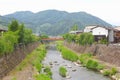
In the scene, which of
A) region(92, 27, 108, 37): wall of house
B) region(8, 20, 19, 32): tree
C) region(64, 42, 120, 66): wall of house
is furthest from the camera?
region(92, 27, 108, 37): wall of house

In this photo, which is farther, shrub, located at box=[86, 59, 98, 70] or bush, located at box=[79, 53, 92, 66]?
bush, located at box=[79, 53, 92, 66]

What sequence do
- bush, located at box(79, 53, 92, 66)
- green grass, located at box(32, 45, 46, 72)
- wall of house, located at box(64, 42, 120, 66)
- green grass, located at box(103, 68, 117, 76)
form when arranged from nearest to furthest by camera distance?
green grass, located at box(103, 68, 117, 76) → green grass, located at box(32, 45, 46, 72) → wall of house, located at box(64, 42, 120, 66) → bush, located at box(79, 53, 92, 66)

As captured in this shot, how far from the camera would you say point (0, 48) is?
32.6m

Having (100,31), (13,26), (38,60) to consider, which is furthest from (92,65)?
(100,31)

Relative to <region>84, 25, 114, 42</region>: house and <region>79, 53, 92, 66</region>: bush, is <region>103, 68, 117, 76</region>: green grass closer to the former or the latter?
<region>79, 53, 92, 66</region>: bush

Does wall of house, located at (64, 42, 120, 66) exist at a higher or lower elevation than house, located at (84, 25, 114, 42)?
lower

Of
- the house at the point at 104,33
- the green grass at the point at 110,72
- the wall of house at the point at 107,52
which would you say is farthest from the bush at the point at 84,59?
the house at the point at 104,33

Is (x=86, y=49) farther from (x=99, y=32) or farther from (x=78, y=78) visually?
(x=78, y=78)

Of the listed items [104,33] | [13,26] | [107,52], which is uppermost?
[13,26]

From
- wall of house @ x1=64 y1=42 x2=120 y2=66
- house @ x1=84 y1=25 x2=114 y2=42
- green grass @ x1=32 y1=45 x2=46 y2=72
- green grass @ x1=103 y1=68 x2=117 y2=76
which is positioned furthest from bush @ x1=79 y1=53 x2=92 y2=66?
house @ x1=84 y1=25 x2=114 y2=42

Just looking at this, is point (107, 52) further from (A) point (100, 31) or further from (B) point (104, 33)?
(A) point (100, 31)

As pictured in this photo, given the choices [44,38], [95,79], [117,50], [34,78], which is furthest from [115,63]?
[44,38]

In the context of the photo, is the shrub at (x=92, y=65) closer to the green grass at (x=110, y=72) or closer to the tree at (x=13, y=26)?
the green grass at (x=110, y=72)

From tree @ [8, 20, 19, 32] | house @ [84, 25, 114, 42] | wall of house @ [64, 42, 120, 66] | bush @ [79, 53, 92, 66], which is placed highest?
tree @ [8, 20, 19, 32]
